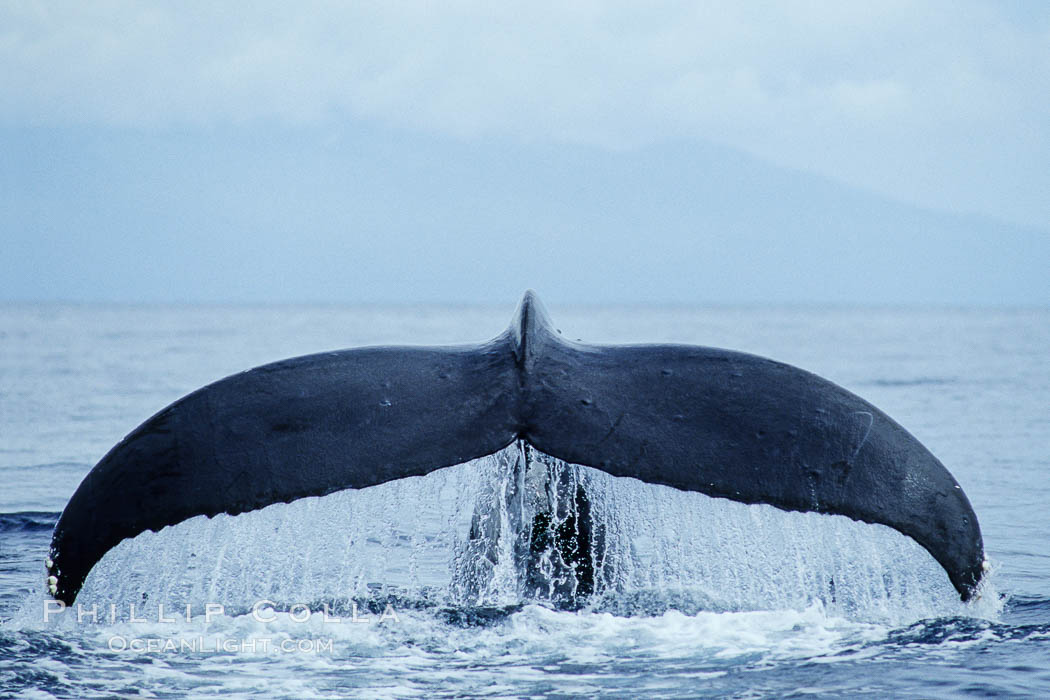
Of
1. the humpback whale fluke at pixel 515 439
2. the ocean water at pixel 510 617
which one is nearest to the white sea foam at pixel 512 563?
the ocean water at pixel 510 617

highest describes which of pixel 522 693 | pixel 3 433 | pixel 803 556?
pixel 3 433

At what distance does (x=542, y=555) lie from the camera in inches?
194

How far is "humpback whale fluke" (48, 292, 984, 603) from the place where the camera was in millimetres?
3803

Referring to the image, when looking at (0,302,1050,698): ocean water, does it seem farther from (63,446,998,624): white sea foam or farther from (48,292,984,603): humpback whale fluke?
(48,292,984,603): humpback whale fluke

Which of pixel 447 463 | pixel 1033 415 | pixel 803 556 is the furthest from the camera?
pixel 1033 415

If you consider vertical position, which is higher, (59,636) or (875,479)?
(875,479)

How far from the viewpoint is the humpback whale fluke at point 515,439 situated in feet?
12.5

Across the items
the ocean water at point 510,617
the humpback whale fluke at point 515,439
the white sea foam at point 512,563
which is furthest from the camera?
the white sea foam at point 512,563

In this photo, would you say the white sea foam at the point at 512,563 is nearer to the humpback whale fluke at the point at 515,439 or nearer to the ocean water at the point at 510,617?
the ocean water at the point at 510,617

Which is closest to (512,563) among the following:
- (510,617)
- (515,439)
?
(510,617)

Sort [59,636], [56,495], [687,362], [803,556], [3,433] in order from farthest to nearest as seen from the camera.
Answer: [3,433] < [56,495] < [803,556] < [59,636] < [687,362]

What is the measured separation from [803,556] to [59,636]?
4.04 metres

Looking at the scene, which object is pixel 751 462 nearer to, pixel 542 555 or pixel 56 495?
pixel 542 555

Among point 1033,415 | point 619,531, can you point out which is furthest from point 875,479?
point 1033,415
